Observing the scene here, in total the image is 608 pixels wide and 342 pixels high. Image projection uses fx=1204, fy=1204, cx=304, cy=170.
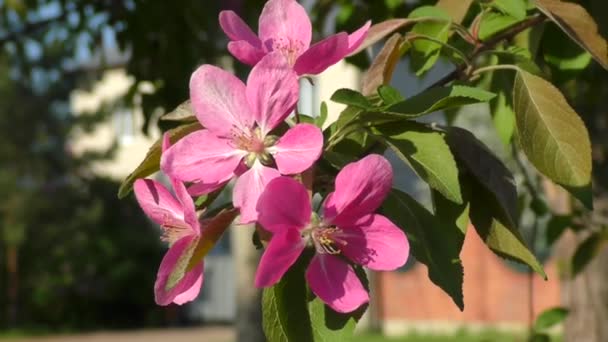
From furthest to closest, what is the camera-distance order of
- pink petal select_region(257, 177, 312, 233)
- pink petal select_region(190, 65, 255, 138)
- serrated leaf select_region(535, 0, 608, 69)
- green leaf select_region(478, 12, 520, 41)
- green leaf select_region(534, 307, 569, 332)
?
1. green leaf select_region(534, 307, 569, 332)
2. green leaf select_region(478, 12, 520, 41)
3. serrated leaf select_region(535, 0, 608, 69)
4. pink petal select_region(190, 65, 255, 138)
5. pink petal select_region(257, 177, 312, 233)

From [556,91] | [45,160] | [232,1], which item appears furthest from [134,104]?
[45,160]

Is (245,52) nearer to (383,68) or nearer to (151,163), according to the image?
(151,163)

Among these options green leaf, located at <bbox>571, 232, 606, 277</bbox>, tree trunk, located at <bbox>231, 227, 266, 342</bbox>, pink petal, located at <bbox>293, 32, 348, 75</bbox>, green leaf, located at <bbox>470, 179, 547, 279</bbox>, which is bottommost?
tree trunk, located at <bbox>231, 227, 266, 342</bbox>

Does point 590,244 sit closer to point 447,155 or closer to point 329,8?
point 329,8

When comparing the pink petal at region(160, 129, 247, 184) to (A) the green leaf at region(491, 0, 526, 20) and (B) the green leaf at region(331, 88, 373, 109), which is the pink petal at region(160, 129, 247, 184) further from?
(A) the green leaf at region(491, 0, 526, 20)

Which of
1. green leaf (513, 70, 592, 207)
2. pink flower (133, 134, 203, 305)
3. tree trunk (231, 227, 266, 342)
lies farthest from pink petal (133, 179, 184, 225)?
tree trunk (231, 227, 266, 342)

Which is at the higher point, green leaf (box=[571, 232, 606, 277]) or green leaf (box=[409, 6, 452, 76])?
green leaf (box=[409, 6, 452, 76])

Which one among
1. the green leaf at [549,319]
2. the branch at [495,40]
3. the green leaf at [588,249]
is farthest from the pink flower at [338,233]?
the green leaf at [549,319]
